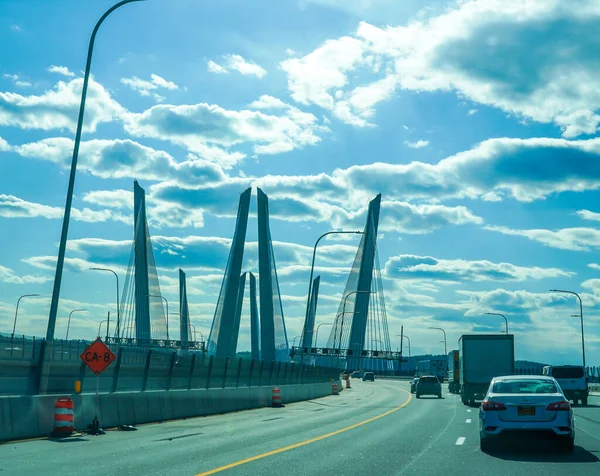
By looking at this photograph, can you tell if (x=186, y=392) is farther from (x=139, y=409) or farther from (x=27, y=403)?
(x=27, y=403)

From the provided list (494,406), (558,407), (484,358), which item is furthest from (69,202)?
(484,358)

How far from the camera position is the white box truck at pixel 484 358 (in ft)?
121

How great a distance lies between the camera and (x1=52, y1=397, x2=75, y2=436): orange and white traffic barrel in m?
18.8

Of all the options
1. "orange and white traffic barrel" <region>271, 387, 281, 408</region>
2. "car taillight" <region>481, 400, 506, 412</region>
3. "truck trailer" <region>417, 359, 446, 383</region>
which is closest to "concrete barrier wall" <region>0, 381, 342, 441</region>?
"orange and white traffic barrel" <region>271, 387, 281, 408</region>

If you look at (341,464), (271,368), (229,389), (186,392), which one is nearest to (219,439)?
(341,464)

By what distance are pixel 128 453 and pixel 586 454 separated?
8.25 m

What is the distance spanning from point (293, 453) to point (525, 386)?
187 inches

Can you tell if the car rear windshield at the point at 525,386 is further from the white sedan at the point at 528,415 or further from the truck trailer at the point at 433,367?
the truck trailer at the point at 433,367

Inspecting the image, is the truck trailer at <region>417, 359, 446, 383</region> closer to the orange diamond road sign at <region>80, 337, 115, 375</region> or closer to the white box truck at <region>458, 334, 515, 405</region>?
the white box truck at <region>458, 334, 515, 405</region>

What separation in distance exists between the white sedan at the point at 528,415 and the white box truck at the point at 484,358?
2137cm

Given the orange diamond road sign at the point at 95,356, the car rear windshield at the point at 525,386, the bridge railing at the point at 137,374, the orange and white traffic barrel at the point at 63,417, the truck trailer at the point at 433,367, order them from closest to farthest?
the car rear windshield at the point at 525,386, the orange and white traffic barrel at the point at 63,417, the bridge railing at the point at 137,374, the orange diamond road sign at the point at 95,356, the truck trailer at the point at 433,367

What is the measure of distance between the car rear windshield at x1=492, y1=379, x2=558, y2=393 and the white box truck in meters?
20.7

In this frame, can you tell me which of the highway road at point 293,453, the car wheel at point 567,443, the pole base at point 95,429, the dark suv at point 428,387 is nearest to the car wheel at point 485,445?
the highway road at point 293,453

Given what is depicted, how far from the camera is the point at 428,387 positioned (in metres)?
51.7
